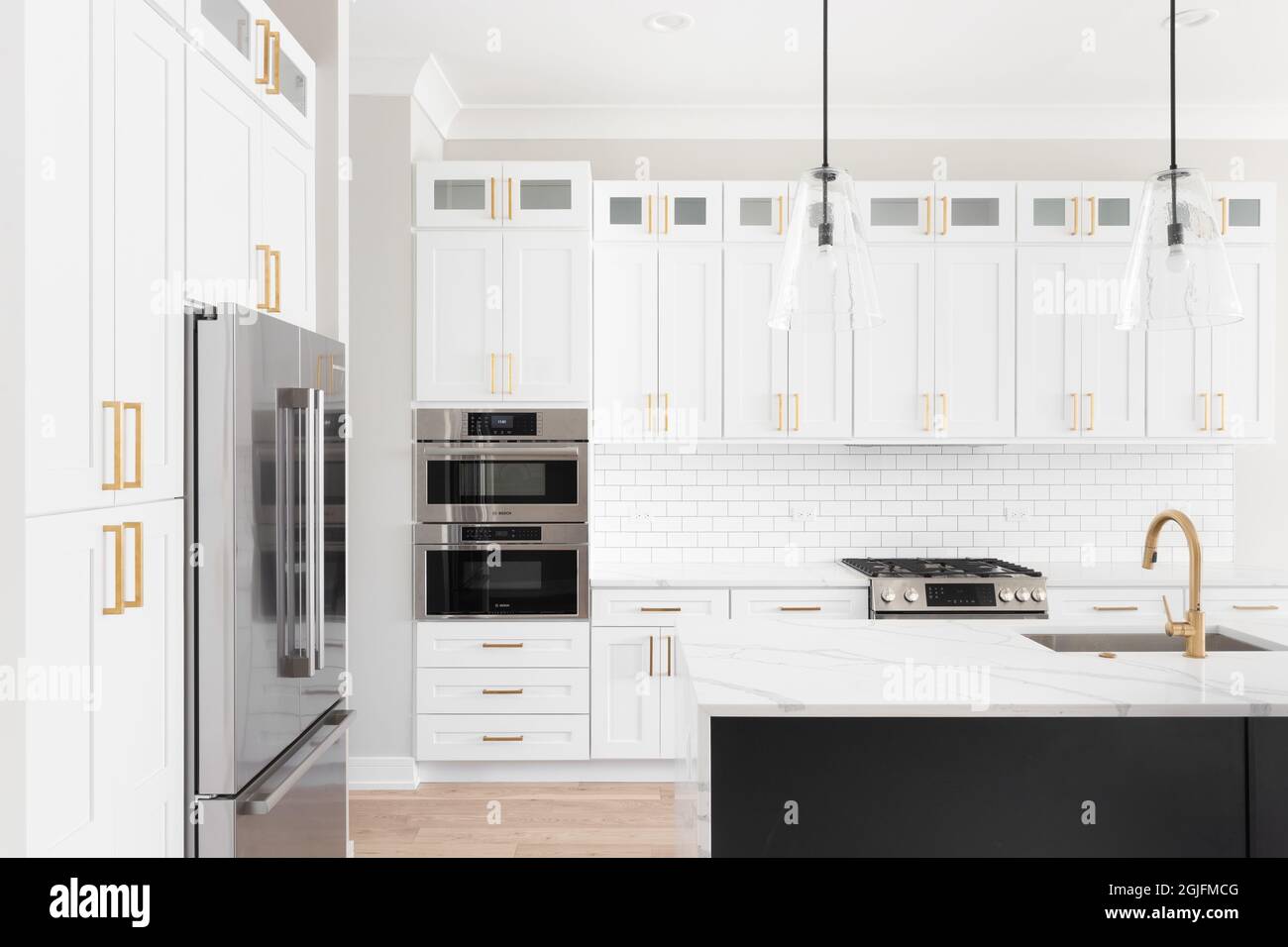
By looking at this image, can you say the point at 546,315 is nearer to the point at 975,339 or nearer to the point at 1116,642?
the point at 975,339

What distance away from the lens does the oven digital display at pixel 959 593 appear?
357 cm

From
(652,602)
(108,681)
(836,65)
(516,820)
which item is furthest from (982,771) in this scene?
(836,65)

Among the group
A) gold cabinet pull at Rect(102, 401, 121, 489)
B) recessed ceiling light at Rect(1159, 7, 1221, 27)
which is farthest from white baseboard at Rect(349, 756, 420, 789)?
recessed ceiling light at Rect(1159, 7, 1221, 27)

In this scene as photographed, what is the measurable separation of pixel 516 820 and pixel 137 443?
2.32m

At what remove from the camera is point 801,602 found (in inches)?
144

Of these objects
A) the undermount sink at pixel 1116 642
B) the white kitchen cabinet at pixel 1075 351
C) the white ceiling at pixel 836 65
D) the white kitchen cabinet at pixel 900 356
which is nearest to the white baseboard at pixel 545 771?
the white kitchen cabinet at pixel 900 356

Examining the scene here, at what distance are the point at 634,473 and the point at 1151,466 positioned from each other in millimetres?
2529

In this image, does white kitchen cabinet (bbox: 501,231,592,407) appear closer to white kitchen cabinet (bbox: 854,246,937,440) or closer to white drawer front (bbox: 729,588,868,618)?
white drawer front (bbox: 729,588,868,618)

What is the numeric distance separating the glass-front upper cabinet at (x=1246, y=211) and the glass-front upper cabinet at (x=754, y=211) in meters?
1.93

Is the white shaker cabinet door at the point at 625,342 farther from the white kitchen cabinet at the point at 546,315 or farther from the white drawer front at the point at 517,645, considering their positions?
the white drawer front at the point at 517,645

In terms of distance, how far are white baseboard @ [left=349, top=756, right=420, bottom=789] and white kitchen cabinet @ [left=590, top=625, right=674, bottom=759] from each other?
0.78 meters

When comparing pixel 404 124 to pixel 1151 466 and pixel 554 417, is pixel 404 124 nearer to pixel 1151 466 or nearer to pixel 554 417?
pixel 554 417

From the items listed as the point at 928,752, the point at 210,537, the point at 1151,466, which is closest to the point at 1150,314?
the point at 928,752
